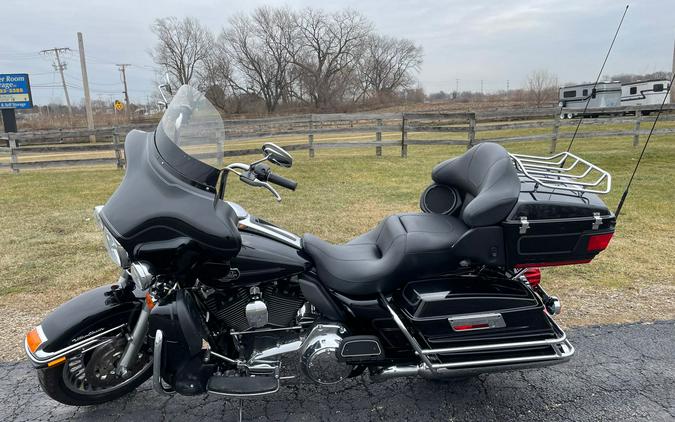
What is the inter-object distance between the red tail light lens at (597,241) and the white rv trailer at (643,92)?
93.9 ft

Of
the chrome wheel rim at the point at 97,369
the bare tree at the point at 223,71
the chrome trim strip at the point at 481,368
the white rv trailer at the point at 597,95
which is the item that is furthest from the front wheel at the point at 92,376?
the bare tree at the point at 223,71

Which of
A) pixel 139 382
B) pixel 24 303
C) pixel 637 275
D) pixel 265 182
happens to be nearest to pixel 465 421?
pixel 265 182

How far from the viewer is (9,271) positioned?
4754mm

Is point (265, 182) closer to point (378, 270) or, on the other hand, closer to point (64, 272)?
point (378, 270)

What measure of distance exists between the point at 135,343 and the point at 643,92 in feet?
107

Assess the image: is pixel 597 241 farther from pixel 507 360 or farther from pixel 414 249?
pixel 414 249

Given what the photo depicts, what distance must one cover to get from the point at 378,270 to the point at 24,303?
11.5 ft

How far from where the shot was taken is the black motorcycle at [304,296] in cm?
219

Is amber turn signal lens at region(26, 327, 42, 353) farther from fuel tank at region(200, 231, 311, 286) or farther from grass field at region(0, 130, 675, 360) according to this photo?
grass field at region(0, 130, 675, 360)

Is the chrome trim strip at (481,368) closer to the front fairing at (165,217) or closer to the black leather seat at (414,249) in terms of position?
the black leather seat at (414,249)

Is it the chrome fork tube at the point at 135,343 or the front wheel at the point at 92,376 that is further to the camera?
the front wheel at the point at 92,376

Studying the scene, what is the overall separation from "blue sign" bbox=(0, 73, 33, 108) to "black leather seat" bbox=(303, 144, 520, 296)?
3508 cm

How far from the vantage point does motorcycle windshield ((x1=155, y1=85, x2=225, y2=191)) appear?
211 centimetres

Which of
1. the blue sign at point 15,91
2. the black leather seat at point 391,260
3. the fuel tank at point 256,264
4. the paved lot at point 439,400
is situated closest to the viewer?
the fuel tank at point 256,264
